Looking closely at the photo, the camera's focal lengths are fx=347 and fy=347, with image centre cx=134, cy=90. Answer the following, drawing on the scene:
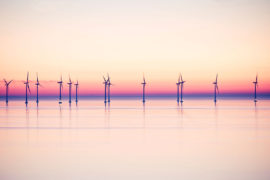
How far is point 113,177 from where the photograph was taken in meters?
12.7

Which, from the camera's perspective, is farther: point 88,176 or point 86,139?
point 86,139

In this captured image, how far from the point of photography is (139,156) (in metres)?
16.4

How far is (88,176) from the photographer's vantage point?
1266 cm

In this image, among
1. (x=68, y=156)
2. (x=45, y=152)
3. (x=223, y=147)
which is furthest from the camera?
(x=223, y=147)

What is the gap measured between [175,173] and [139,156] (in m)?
3.58

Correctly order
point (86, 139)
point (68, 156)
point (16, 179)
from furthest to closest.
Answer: point (86, 139) → point (68, 156) → point (16, 179)

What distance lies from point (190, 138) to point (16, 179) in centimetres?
1319

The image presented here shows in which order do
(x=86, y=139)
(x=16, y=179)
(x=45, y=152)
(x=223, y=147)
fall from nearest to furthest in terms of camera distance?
(x=16, y=179)
(x=45, y=152)
(x=223, y=147)
(x=86, y=139)

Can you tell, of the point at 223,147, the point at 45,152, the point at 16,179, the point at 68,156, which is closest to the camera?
the point at 16,179

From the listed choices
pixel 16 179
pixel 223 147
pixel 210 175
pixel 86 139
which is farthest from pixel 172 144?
pixel 16 179

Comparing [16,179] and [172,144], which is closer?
[16,179]

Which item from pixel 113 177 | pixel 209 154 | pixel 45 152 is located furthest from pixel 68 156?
pixel 209 154

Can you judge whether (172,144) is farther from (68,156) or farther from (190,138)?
(68,156)

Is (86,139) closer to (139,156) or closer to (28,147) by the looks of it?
(28,147)
